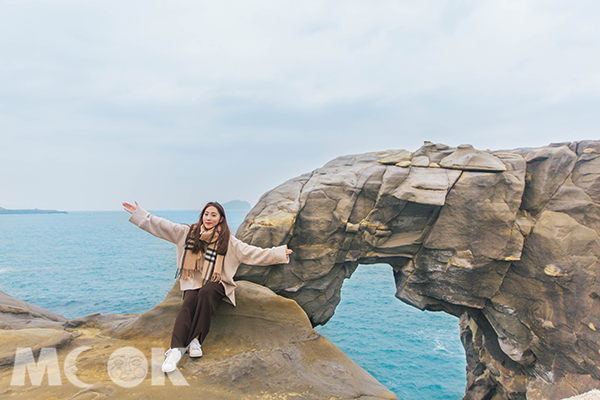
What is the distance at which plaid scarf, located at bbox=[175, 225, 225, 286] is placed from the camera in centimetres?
502

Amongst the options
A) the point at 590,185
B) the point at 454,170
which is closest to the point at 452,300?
the point at 454,170

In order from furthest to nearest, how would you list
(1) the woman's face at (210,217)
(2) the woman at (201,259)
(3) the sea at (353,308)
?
1. (3) the sea at (353,308)
2. (1) the woman's face at (210,217)
3. (2) the woman at (201,259)

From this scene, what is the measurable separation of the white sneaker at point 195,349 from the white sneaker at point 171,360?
0.19 metres

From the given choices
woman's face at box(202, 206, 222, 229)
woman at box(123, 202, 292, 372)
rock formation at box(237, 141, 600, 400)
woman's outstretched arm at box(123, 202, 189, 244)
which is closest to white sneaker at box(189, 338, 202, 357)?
woman at box(123, 202, 292, 372)

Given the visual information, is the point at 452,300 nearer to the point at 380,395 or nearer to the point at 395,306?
the point at 380,395

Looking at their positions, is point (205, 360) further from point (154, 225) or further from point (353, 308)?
point (353, 308)

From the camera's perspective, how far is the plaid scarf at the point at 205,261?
5.02 metres

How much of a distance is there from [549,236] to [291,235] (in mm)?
8729

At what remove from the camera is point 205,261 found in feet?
16.7

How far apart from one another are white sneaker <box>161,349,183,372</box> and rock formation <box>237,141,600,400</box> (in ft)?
17.6

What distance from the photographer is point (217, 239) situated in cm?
509

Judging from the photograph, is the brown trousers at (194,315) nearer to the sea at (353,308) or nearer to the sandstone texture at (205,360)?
the sandstone texture at (205,360)

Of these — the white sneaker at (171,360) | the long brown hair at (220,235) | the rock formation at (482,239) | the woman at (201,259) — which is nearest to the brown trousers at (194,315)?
the woman at (201,259)

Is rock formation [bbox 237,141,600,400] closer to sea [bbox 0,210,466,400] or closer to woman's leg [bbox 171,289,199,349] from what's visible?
sea [bbox 0,210,466,400]
